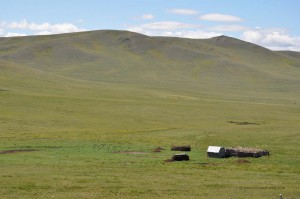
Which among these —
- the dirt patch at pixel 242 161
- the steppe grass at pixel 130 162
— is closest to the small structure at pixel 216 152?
the steppe grass at pixel 130 162

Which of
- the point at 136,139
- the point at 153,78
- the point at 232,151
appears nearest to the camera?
the point at 232,151

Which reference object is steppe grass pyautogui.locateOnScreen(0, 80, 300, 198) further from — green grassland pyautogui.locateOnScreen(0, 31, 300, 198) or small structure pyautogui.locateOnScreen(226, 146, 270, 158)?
small structure pyautogui.locateOnScreen(226, 146, 270, 158)

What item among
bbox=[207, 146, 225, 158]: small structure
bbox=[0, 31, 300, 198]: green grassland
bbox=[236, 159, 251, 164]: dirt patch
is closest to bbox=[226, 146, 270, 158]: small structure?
bbox=[207, 146, 225, 158]: small structure

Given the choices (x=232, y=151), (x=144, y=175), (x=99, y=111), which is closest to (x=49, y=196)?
(x=144, y=175)

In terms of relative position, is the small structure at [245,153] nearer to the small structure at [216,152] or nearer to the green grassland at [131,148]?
the small structure at [216,152]

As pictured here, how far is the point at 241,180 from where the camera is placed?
28.3m

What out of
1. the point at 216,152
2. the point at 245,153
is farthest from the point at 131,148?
the point at 245,153

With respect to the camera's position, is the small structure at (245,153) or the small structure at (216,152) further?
the small structure at (245,153)

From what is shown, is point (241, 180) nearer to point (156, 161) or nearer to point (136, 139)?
point (156, 161)

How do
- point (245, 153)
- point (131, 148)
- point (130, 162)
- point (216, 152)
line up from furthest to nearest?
point (131, 148) < point (245, 153) < point (216, 152) < point (130, 162)

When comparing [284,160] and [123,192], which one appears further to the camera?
[284,160]

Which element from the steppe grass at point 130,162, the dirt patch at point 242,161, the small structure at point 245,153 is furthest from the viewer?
the small structure at point 245,153

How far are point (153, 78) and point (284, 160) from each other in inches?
5935

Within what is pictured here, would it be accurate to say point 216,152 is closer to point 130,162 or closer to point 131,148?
point 130,162
